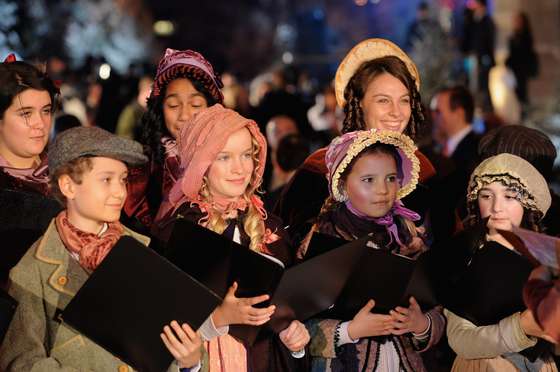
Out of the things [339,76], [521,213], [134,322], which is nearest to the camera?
[134,322]

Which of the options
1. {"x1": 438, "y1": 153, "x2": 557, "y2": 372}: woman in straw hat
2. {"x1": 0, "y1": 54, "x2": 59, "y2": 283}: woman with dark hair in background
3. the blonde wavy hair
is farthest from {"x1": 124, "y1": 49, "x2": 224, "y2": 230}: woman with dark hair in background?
{"x1": 438, "y1": 153, "x2": 557, "y2": 372}: woman in straw hat

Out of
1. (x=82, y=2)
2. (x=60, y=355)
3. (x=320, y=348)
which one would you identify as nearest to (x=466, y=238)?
(x=320, y=348)

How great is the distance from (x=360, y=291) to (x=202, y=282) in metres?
0.74

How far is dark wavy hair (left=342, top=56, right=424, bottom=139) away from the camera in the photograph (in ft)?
18.6

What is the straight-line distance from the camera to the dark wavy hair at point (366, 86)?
568cm

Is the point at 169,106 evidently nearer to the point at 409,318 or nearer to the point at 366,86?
the point at 366,86

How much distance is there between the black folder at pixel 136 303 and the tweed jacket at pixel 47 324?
21 centimetres

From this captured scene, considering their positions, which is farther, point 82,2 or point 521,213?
point 82,2

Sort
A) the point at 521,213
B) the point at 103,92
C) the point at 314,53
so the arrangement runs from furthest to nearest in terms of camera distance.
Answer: the point at 314,53 → the point at 103,92 → the point at 521,213

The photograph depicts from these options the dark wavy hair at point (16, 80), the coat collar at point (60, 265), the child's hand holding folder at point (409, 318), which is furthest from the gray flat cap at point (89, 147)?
the child's hand holding folder at point (409, 318)

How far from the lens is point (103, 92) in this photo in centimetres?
1092

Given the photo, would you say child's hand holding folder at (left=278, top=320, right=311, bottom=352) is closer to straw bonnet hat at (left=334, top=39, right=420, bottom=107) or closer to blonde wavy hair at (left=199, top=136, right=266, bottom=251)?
blonde wavy hair at (left=199, top=136, right=266, bottom=251)

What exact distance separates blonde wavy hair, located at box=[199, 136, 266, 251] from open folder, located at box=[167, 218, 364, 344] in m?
0.52

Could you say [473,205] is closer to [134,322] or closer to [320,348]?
[320,348]
